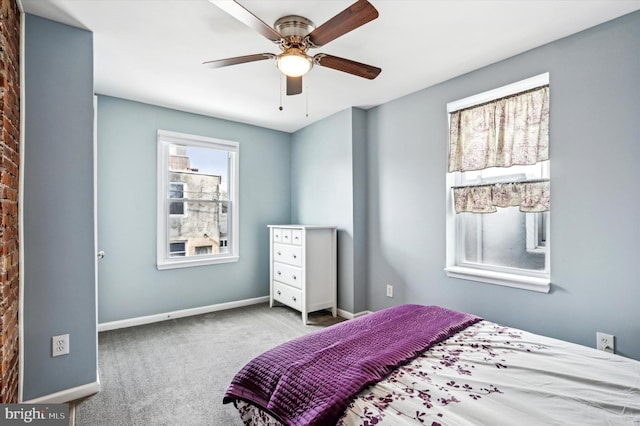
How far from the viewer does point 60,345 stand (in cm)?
204

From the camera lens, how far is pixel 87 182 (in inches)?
84.9

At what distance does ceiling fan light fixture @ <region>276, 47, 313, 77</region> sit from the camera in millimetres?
1903

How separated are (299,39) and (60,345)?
2.49 metres

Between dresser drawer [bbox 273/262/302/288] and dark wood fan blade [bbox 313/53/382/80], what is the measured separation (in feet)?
7.30

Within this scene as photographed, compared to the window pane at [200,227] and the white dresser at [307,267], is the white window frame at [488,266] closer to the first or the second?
the white dresser at [307,267]

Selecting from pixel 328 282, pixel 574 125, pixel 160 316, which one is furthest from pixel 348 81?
pixel 160 316

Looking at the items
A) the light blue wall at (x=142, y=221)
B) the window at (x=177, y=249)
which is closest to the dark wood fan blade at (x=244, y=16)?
the light blue wall at (x=142, y=221)

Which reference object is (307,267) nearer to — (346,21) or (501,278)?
(501,278)

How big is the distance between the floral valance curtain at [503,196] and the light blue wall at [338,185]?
3.87 ft

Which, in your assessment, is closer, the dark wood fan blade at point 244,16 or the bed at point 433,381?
the bed at point 433,381

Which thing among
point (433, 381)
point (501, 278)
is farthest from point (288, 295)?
point (433, 381)

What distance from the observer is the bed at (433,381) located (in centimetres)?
112

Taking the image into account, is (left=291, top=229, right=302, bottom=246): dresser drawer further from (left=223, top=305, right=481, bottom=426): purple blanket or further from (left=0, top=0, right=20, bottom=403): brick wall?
(left=0, top=0, right=20, bottom=403): brick wall

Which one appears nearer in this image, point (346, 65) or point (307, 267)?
point (346, 65)
